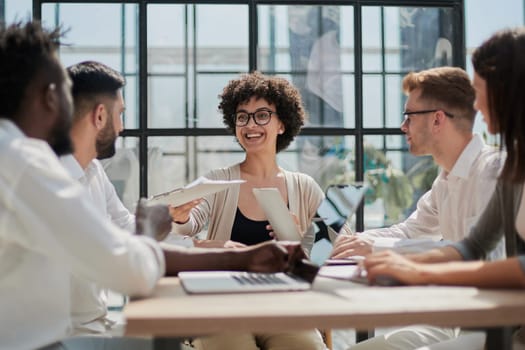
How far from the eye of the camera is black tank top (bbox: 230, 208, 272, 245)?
2.93m

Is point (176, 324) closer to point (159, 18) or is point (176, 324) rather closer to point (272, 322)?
point (272, 322)

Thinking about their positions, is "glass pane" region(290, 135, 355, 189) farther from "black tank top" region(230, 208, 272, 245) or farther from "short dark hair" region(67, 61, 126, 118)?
"short dark hair" region(67, 61, 126, 118)

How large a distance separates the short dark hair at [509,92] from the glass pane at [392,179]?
2.42 meters

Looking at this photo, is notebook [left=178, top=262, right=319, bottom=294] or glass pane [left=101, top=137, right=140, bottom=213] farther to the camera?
glass pane [left=101, top=137, right=140, bottom=213]

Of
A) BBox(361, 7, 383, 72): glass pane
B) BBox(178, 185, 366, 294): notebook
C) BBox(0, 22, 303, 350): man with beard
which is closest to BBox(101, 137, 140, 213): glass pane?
BBox(361, 7, 383, 72): glass pane

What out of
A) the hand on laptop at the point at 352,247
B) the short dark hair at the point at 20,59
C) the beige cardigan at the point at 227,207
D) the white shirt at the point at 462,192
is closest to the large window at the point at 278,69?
the beige cardigan at the point at 227,207

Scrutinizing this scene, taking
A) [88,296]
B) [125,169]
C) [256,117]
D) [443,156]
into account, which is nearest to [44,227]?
[88,296]

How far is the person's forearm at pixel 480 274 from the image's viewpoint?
1.45m

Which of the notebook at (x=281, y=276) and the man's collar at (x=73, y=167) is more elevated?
the man's collar at (x=73, y=167)

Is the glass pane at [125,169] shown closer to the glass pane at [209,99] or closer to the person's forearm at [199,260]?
the glass pane at [209,99]

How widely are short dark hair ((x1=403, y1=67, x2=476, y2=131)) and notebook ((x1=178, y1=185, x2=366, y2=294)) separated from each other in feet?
3.26

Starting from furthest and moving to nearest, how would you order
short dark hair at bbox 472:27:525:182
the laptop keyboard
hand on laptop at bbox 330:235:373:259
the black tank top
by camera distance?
the black tank top
hand on laptop at bbox 330:235:373:259
short dark hair at bbox 472:27:525:182
the laptop keyboard

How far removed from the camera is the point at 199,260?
1.81m

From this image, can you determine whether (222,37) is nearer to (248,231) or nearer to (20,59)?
(248,231)
